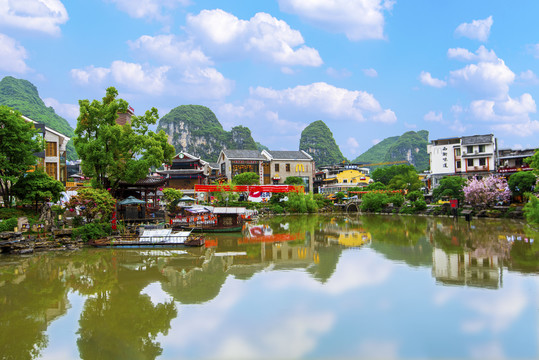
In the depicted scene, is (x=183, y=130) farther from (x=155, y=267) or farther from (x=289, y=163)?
(x=155, y=267)

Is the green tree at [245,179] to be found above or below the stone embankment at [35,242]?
above

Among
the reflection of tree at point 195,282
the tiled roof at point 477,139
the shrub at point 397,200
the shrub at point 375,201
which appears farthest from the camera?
the shrub at point 375,201

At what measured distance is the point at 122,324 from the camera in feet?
32.3

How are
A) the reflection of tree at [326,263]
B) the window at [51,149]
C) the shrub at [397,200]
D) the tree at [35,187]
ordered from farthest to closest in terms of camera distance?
the shrub at [397,200] → the window at [51,149] → the tree at [35,187] → the reflection of tree at [326,263]

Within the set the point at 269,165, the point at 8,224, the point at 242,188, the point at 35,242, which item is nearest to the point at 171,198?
the point at 242,188

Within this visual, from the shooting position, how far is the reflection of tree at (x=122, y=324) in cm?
836

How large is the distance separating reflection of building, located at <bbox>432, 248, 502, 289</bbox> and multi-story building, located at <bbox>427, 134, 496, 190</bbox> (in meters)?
34.9

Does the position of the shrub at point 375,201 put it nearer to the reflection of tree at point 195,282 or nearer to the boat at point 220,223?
the boat at point 220,223

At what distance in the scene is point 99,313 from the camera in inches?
423

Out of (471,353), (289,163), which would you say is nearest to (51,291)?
(471,353)

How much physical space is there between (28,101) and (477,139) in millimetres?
109340

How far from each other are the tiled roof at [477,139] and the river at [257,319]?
31898mm

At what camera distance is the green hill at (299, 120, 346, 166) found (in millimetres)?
120750

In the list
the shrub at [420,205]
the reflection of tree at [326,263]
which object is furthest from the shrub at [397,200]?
the reflection of tree at [326,263]
